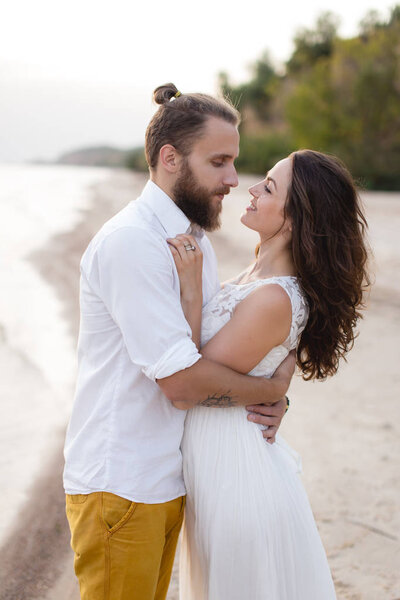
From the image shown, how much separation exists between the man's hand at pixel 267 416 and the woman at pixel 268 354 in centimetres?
3

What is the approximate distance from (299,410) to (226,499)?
3881mm

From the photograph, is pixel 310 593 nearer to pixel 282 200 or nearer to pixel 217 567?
pixel 217 567

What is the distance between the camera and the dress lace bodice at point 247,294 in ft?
7.82

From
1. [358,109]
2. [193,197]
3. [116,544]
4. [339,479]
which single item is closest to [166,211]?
[193,197]

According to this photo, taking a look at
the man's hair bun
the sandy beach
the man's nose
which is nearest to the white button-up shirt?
the man's nose

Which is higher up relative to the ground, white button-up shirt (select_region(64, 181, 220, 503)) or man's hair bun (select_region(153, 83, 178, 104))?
man's hair bun (select_region(153, 83, 178, 104))

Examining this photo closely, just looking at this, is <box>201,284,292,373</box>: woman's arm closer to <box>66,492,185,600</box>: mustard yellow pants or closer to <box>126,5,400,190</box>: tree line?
<box>66,492,185,600</box>: mustard yellow pants

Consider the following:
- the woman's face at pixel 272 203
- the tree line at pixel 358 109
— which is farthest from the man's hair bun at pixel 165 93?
the tree line at pixel 358 109

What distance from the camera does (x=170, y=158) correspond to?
93.2 inches

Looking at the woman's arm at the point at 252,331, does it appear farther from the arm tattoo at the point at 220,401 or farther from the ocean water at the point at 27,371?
the ocean water at the point at 27,371

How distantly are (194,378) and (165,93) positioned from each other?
1.10 meters

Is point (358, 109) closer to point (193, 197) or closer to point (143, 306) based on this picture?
point (193, 197)

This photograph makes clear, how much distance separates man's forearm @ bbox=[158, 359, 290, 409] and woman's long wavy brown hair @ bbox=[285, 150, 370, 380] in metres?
0.40

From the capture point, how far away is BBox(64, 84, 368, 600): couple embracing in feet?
6.91
